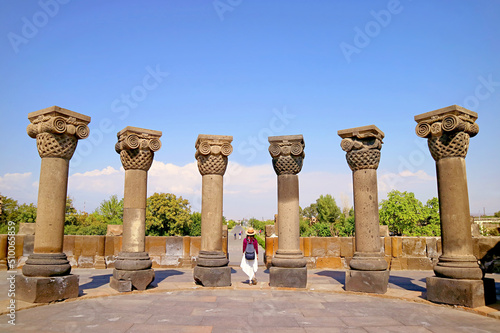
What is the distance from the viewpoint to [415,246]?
1410 centimetres

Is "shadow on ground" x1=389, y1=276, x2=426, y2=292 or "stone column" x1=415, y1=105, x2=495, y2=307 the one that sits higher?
"stone column" x1=415, y1=105, x2=495, y2=307

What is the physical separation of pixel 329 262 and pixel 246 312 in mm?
8196

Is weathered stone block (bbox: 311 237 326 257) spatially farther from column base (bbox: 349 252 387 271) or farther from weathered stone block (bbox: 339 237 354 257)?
column base (bbox: 349 252 387 271)

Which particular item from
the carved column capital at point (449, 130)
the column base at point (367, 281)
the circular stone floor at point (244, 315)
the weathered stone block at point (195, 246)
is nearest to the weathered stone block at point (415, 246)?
the column base at point (367, 281)

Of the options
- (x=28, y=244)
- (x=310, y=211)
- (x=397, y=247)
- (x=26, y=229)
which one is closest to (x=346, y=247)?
(x=397, y=247)

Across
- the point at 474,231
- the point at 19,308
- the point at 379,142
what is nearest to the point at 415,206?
the point at 474,231

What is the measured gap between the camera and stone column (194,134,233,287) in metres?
10.3

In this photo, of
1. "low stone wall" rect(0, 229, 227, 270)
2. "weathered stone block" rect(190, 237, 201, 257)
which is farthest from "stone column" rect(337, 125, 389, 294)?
"weathered stone block" rect(190, 237, 201, 257)

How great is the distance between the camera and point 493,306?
7648 mm

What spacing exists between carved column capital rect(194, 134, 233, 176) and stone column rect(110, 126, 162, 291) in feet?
4.23

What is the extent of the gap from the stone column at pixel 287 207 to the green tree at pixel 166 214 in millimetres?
47506

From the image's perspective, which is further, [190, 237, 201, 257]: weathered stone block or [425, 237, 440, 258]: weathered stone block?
[190, 237, 201, 257]: weathered stone block

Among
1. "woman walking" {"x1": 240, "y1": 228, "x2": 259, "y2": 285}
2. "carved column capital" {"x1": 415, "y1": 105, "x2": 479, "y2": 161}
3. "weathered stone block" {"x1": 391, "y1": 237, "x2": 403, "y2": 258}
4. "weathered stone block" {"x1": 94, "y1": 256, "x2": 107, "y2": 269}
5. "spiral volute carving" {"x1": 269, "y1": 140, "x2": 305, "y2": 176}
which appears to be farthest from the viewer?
"weathered stone block" {"x1": 391, "y1": 237, "x2": 403, "y2": 258}

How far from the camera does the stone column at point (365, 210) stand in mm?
9211
